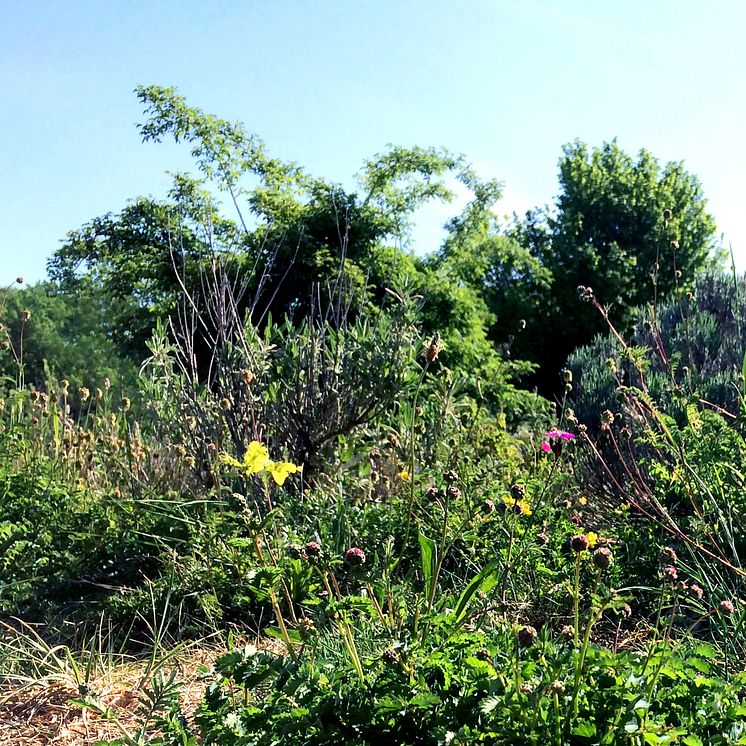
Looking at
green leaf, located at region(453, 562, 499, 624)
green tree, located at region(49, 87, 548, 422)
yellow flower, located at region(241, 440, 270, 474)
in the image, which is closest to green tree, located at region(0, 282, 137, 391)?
green tree, located at region(49, 87, 548, 422)

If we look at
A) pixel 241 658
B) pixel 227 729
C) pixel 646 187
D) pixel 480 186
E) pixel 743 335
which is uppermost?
pixel 646 187

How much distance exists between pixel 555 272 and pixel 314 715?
67.8 feet

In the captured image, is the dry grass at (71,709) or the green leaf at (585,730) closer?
the green leaf at (585,730)

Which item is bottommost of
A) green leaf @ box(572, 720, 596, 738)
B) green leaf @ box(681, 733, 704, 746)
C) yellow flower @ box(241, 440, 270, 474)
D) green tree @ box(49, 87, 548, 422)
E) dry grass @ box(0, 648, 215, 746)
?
dry grass @ box(0, 648, 215, 746)

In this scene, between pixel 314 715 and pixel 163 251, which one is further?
pixel 163 251

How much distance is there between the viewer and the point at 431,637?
2191mm

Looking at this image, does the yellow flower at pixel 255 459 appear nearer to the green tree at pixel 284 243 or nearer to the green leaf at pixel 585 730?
the green leaf at pixel 585 730

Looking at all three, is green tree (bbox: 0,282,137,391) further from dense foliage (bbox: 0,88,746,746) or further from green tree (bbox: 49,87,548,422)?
dense foliage (bbox: 0,88,746,746)

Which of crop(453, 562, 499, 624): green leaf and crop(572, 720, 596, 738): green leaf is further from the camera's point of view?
crop(453, 562, 499, 624): green leaf

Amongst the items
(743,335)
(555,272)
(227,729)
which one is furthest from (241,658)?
(555,272)

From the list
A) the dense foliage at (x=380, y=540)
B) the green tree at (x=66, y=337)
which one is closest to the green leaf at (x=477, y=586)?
the dense foliage at (x=380, y=540)

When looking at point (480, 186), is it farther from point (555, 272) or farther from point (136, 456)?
point (136, 456)

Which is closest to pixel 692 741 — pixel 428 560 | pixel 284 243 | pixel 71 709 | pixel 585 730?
pixel 585 730

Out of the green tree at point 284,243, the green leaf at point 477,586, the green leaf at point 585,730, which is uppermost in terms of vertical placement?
the green tree at point 284,243
